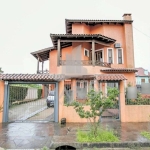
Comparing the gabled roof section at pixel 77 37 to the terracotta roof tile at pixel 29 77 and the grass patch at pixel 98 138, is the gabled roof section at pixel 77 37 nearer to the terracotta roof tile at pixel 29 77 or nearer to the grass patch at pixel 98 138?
the terracotta roof tile at pixel 29 77

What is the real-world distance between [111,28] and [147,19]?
525cm

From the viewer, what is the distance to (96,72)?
16.0 meters

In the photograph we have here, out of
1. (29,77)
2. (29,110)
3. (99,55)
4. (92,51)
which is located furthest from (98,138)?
(99,55)

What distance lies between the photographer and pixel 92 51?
53.0 feet

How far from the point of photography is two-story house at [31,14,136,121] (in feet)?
53.0

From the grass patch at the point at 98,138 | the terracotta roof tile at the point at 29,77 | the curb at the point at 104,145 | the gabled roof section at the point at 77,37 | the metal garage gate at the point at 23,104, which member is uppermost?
the gabled roof section at the point at 77,37

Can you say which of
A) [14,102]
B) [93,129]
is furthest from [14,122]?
[93,129]

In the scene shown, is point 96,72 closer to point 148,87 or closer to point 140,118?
point 148,87

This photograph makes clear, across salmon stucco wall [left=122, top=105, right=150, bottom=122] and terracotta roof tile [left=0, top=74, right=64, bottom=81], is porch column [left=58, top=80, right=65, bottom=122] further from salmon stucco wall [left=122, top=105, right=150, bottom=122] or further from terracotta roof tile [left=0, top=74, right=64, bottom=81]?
salmon stucco wall [left=122, top=105, right=150, bottom=122]

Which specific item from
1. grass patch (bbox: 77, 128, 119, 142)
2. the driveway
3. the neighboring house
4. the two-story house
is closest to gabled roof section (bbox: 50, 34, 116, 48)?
the two-story house

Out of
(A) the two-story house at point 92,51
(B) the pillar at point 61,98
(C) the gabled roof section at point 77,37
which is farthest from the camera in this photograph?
(A) the two-story house at point 92,51

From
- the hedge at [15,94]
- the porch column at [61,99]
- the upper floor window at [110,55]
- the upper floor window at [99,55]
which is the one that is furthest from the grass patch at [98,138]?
the upper floor window at [99,55]

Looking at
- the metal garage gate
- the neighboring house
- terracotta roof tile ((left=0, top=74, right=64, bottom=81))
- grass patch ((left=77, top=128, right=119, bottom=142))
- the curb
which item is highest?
the neighboring house

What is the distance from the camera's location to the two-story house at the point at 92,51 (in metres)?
16.2
